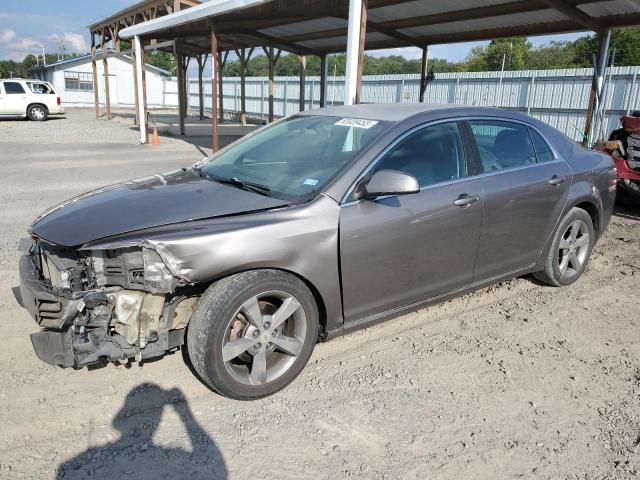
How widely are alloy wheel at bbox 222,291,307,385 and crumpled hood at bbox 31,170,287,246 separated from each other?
578 mm

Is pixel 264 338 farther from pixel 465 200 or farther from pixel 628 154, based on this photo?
pixel 628 154

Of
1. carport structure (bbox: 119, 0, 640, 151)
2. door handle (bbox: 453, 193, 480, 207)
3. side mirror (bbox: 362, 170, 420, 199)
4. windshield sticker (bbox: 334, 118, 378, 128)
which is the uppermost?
carport structure (bbox: 119, 0, 640, 151)

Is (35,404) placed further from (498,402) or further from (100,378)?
(498,402)

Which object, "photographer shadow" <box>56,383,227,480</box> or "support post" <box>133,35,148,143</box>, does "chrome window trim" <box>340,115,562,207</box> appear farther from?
"support post" <box>133,35,148,143</box>

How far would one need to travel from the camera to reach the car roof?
372 cm

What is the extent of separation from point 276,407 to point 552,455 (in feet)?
4.89

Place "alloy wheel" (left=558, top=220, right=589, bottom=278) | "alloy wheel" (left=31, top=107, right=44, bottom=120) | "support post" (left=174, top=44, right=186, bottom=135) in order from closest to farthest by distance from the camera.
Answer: "alloy wheel" (left=558, top=220, right=589, bottom=278), "support post" (left=174, top=44, right=186, bottom=135), "alloy wheel" (left=31, top=107, right=44, bottom=120)

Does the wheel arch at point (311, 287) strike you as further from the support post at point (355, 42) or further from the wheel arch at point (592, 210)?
the support post at point (355, 42)

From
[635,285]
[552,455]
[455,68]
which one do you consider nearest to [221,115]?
[635,285]

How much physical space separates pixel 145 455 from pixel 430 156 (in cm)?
259

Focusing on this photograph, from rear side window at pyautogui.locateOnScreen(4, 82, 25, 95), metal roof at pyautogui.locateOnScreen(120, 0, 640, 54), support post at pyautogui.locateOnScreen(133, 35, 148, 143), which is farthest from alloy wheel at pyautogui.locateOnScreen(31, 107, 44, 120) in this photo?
metal roof at pyautogui.locateOnScreen(120, 0, 640, 54)

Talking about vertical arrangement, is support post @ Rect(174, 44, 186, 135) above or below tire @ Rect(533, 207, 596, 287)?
above

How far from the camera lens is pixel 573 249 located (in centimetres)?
482

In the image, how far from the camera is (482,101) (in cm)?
1966
